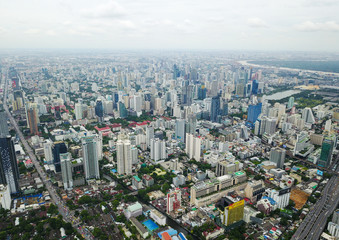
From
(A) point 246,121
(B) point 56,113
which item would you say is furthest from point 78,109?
(A) point 246,121

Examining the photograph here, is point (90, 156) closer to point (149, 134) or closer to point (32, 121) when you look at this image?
point (149, 134)

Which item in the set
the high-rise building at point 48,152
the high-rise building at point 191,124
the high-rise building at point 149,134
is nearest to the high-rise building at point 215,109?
the high-rise building at point 191,124

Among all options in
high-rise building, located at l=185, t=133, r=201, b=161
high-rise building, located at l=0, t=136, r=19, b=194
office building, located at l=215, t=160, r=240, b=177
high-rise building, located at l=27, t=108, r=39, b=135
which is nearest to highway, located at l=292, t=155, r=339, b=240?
office building, located at l=215, t=160, r=240, b=177

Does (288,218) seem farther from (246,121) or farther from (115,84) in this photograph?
(115,84)

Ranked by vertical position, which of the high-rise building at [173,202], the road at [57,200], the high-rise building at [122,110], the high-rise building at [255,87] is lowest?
the road at [57,200]

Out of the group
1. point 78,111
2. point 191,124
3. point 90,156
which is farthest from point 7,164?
point 78,111

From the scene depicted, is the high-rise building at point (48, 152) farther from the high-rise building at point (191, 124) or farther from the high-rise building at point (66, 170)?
the high-rise building at point (191, 124)
